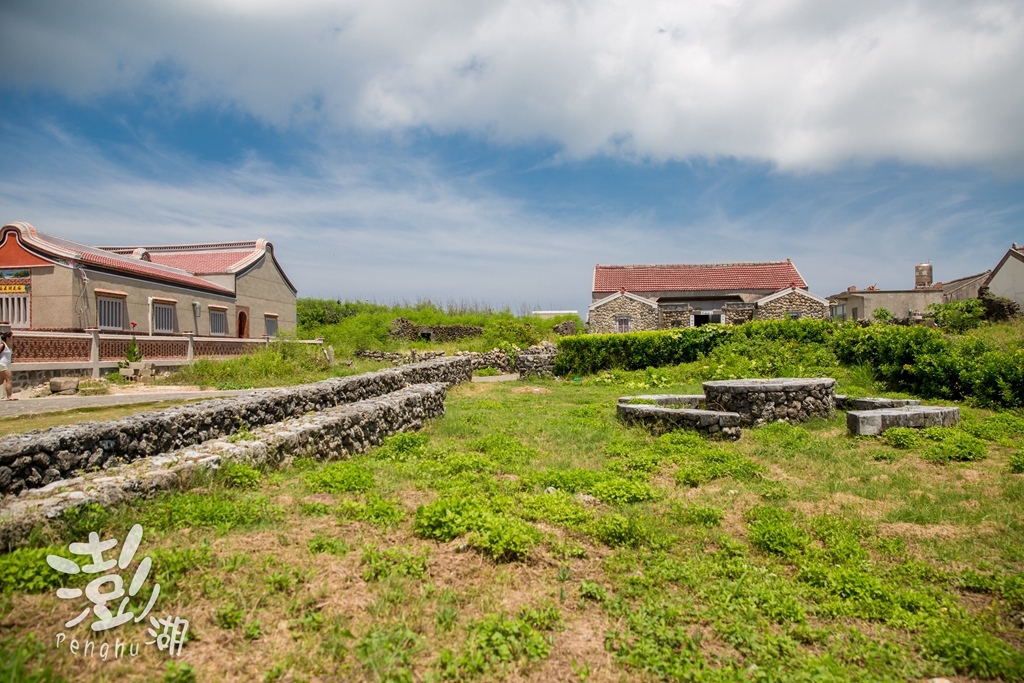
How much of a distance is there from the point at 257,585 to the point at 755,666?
3288 millimetres

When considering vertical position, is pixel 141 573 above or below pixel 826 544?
above

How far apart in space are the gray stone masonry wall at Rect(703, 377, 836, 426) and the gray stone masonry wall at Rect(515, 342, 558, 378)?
12387mm

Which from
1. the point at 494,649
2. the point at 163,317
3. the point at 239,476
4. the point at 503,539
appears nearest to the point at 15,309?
the point at 163,317

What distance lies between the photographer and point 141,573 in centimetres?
371

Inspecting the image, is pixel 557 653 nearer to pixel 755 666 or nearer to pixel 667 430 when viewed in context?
pixel 755 666

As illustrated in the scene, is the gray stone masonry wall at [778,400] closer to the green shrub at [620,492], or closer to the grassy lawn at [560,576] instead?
the grassy lawn at [560,576]

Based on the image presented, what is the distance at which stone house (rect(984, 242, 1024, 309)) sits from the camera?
26188mm

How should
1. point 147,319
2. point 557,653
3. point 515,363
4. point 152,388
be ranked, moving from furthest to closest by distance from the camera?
point 515,363, point 147,319, point 152,388, point 557,653

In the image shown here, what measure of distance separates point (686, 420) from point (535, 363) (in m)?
13.8

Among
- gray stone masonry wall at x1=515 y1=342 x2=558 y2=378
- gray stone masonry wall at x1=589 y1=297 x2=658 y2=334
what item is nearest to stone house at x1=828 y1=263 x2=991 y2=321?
gray stone masonry wall at x1=589 y1=297 x2=658 y2=334

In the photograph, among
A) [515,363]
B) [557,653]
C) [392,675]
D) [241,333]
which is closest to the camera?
[392,675]

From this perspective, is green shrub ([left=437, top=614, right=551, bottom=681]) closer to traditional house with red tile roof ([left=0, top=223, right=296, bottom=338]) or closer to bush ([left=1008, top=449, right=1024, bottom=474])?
bush ([left=1008, top=449, right=1024, bottom=474])

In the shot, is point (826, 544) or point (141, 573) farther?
point (826, 544)

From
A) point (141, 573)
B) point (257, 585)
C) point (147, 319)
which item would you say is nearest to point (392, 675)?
point (257, 585)
